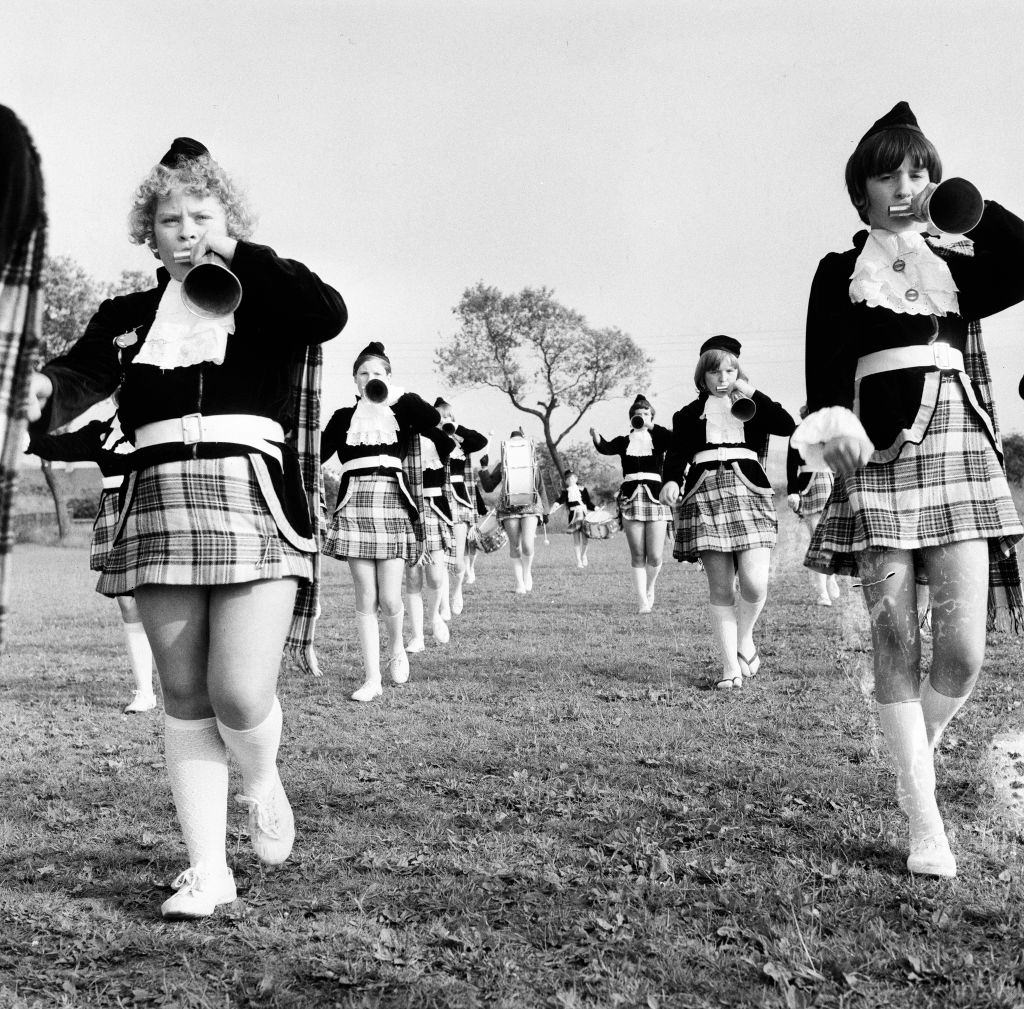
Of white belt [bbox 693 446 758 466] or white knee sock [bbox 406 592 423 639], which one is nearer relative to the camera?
white belt [bbox 693 446 758 466]

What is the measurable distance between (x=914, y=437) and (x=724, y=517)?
363 cm

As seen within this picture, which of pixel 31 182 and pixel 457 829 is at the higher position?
pixel 31 182

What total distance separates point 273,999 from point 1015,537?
2.54 m

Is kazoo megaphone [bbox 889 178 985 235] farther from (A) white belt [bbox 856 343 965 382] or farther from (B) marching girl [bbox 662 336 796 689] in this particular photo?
(B) marching girl [bbox 662 336 796 689]

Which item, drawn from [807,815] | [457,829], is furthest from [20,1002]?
[807,815]

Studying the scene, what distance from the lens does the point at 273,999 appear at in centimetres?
254

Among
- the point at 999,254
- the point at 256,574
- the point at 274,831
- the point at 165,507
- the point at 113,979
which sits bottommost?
the point at 113,979

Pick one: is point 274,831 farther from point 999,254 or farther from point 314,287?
point 999,254

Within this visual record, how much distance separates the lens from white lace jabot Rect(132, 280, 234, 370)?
A: 117 inches

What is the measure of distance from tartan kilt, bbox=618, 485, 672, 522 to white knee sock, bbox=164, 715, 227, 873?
360 inches

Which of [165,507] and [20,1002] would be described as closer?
[20,1002]

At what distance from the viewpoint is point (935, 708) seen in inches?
131

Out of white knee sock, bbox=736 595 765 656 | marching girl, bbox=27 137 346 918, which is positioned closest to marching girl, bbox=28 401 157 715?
marching girl, bbox=27 137 346 918

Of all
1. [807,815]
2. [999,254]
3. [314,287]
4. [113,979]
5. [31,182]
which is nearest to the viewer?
[31,182]
